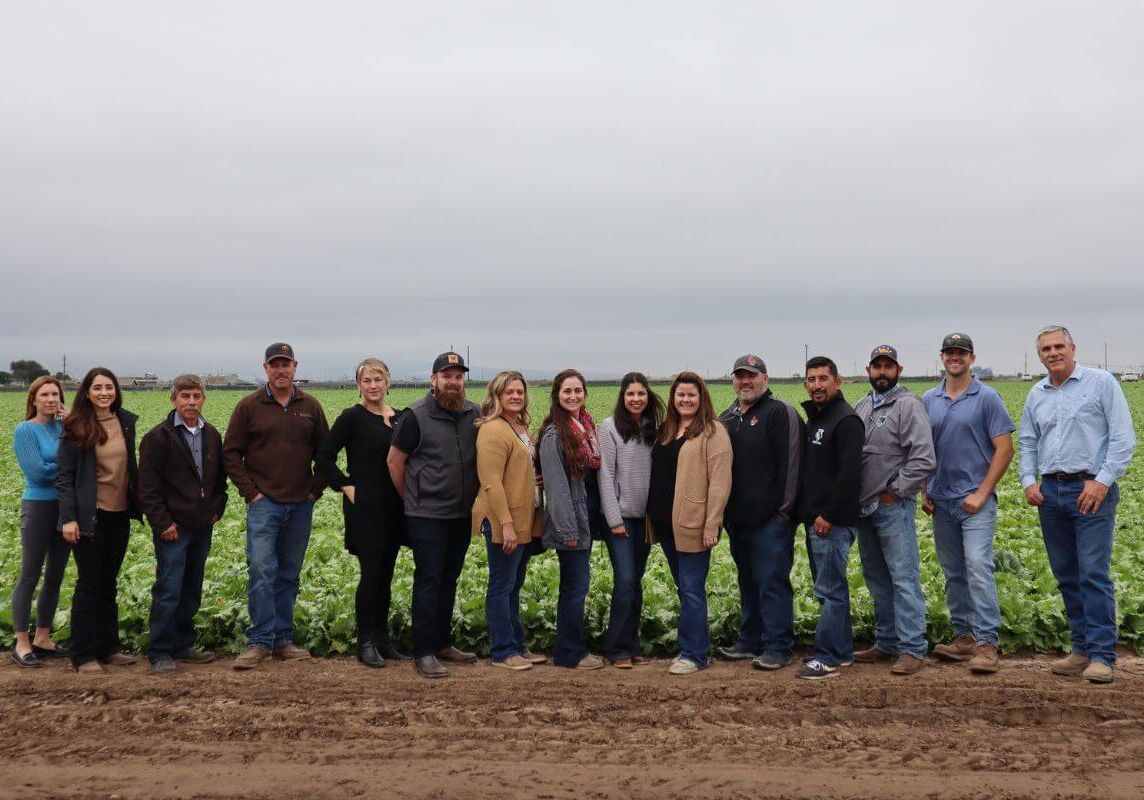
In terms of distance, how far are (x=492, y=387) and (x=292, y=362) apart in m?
1.82

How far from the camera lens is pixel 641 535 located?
763 centimetres

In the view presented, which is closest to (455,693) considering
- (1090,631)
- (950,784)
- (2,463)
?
(950,784)

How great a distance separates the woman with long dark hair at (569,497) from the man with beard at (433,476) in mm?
668

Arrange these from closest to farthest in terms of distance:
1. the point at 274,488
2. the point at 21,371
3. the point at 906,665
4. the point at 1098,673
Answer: the point at 1098,673 < the point at 906,665 < the point at 274,488 < the point at 21,371

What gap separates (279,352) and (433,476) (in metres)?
1.73

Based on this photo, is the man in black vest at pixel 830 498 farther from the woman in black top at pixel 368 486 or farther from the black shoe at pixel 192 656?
the black shoe at pixel 192 656

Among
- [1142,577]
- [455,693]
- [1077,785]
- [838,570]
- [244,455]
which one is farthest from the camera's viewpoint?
[1142,577]

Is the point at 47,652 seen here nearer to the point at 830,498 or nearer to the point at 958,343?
the point at 830,498

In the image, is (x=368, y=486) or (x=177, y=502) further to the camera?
A: (x=368, y=486)

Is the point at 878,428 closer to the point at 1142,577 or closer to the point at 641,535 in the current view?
the point at 641,535

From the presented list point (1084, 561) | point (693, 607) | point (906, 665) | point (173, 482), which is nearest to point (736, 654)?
point (693, 607)

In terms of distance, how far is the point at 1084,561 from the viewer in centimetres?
702

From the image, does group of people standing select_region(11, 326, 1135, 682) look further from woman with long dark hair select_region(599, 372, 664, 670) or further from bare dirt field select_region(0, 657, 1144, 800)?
bare dirt field select_region(0, 657, 1144, 800)

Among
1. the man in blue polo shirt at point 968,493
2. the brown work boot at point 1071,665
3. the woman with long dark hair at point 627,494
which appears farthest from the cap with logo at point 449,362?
the brown work boot at point 1071,665
